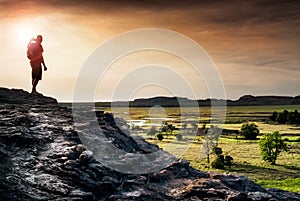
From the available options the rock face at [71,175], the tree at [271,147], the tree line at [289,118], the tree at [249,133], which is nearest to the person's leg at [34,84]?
the rock face at [71,175]

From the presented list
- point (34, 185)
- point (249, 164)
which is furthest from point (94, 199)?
point (249, 164)

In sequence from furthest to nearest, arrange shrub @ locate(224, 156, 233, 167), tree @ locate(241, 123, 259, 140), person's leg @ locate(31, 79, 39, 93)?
tree @ locate(241, 123, 259, 140) → shrub @ locate(224, 156, 233, 167) → person's leg @ locate(31, 79, 39, 93)

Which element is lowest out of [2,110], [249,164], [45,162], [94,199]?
[249,164]

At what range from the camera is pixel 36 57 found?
1062 inches

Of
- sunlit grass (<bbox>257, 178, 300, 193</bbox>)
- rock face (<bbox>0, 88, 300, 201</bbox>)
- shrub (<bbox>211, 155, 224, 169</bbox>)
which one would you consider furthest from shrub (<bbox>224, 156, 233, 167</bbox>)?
rock face (<bbox>0, 88, 300, 201</bbox>)

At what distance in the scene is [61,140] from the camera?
66.7 ft

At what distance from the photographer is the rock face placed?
16.4 metres

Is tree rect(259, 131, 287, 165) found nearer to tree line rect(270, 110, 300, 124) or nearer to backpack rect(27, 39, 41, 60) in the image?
backpack rect(27, 39, 41, 60)

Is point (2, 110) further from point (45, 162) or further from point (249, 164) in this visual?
point (249, 164)

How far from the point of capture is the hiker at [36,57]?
2645cm

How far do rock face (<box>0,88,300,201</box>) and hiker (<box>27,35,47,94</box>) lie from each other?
199 inches

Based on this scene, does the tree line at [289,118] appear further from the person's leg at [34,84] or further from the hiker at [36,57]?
the hiker at [36,57]

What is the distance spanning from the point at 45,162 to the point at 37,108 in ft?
24.0

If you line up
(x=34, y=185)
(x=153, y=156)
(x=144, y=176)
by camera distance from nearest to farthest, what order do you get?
(x=34, y=185)
(x=144, y=176)
(x=153, y=156)
